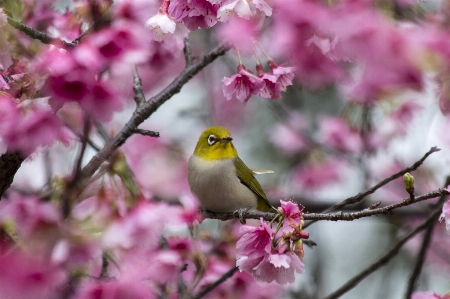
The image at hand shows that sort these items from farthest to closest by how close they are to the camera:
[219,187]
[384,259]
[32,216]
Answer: [219,187] < [384,259] < [32,216]

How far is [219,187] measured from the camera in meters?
3.38

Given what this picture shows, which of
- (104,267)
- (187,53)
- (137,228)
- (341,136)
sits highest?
(187,53)

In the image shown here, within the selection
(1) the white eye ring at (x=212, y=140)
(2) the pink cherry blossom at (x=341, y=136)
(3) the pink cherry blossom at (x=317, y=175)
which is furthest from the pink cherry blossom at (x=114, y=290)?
(3) the pink cherry blossom at (x=317, y=175)

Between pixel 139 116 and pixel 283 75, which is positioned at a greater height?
pixel 283 75

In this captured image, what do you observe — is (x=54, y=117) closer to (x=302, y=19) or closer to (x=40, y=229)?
(x=40, y=229)

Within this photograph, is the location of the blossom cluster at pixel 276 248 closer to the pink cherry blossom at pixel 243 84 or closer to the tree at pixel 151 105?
the tree at pixel 151 105

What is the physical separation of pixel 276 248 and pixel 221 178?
4.38ft

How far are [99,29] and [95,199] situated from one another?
65 cm

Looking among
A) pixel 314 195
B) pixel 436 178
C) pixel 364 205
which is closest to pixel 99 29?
pixel 364 205

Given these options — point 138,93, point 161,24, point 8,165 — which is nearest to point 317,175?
point 138,93

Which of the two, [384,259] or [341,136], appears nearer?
[384,259]

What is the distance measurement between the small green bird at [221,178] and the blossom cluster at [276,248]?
1.10 metres

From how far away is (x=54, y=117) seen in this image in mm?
1961

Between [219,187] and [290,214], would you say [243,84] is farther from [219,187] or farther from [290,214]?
[219,187]
